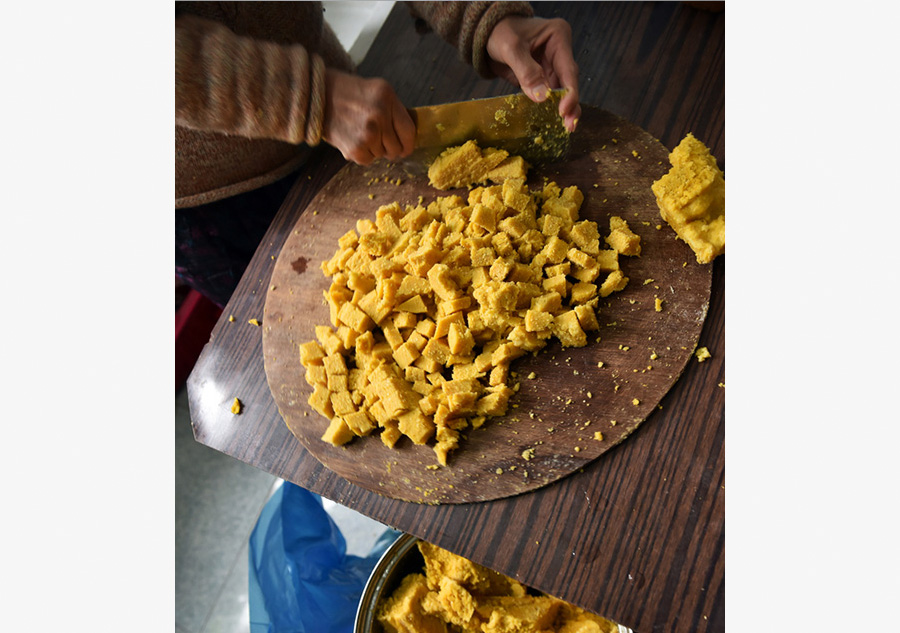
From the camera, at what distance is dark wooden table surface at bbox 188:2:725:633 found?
0.96m

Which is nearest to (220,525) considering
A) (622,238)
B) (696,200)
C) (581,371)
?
(581,371)

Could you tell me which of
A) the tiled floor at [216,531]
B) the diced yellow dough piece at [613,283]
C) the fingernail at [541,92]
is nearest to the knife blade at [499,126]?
the fingernail at [541,92]

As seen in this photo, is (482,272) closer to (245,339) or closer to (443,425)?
(443,425)

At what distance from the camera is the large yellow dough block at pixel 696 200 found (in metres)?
1.10

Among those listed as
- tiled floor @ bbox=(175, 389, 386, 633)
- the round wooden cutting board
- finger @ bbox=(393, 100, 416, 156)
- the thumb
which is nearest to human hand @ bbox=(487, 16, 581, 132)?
the thumb

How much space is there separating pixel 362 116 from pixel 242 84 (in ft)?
0.71

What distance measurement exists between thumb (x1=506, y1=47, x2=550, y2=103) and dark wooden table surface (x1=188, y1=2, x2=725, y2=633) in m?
0.20

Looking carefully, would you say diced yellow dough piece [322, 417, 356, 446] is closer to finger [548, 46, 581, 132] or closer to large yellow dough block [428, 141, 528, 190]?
large yellow dough block [428, 141, 528, 190]

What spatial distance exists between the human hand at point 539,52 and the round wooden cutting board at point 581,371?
0.12m

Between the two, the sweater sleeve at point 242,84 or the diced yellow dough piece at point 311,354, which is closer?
the sweater sleeve at point 242,84

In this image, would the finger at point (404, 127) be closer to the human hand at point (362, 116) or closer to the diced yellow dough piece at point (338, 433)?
the human hand at point (362, 116)
